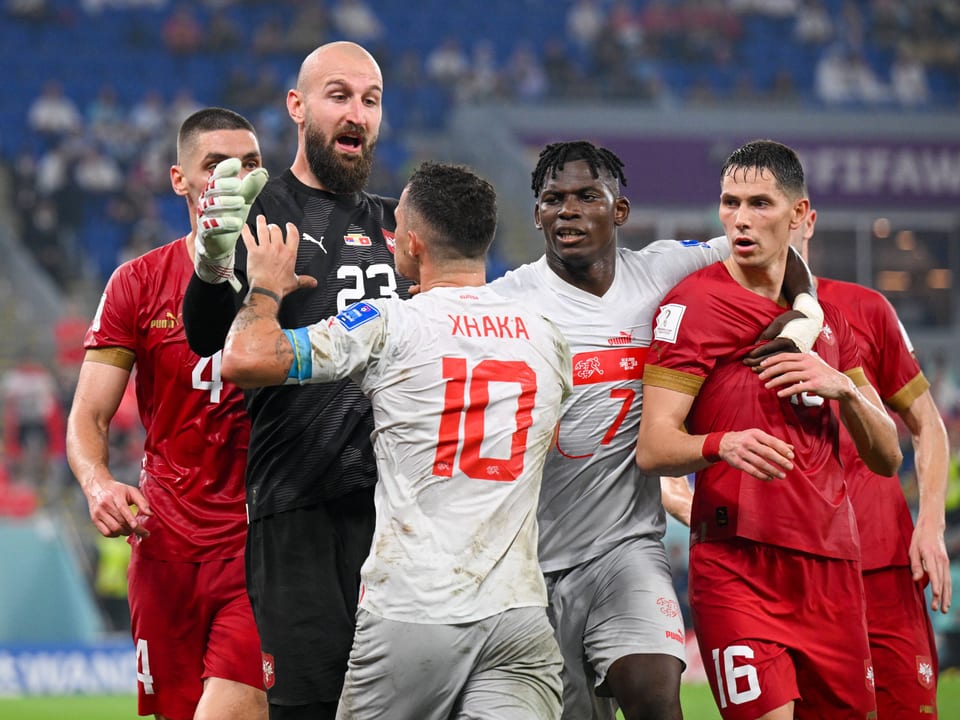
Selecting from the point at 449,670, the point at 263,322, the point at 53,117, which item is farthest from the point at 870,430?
the point at 53,117

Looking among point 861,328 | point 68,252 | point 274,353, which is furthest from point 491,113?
point 274,353

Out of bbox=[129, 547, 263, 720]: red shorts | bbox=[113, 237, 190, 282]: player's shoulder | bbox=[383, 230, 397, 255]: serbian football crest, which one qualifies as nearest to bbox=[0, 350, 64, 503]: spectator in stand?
bbox=[113, 237, 190, 282]: player's shoulder

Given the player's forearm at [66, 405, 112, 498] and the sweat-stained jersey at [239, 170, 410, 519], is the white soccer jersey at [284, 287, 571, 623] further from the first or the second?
the player's forearm at [66, 405, 112, 498]

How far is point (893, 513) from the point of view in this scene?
20.3 feet

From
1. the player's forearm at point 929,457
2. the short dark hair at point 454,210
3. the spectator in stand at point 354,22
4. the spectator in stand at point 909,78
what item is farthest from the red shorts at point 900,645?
the spectator in stand at point 909,78

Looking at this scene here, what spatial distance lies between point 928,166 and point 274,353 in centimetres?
2192

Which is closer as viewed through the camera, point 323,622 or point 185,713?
point 323,622

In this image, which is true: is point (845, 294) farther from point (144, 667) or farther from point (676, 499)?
point (144, 667)

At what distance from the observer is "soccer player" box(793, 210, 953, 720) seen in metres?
5.98

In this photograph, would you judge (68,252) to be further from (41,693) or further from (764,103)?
(764,103)

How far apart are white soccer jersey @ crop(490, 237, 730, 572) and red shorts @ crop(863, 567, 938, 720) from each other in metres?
1.29

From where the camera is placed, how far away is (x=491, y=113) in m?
23.3

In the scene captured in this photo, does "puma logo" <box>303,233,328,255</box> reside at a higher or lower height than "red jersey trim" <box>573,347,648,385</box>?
higher

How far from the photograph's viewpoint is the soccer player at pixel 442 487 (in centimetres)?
420
